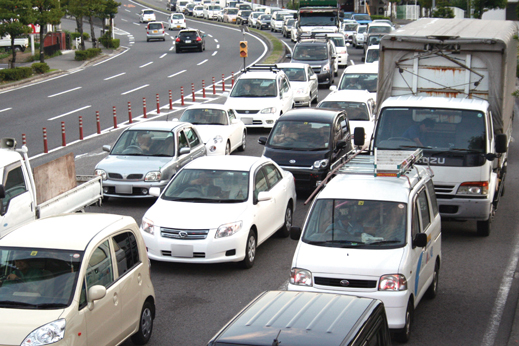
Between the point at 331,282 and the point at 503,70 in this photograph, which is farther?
the point at 503,70

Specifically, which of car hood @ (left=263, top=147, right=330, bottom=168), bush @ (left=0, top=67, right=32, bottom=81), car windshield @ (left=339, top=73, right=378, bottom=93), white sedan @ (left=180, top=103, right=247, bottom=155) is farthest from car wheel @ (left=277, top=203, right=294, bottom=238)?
bush @ (left=0, top=67, right=32, bottom=81)

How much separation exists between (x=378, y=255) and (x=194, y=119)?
12522mm

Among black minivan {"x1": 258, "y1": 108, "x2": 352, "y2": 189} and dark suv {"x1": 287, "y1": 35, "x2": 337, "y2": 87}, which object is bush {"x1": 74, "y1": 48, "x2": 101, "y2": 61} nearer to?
dark suv {"x1": 287, "y1": 35, "x2": 337, "y2": 87}

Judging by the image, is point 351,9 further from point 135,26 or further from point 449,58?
point 449,58

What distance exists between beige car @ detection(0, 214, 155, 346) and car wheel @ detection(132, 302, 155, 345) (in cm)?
1

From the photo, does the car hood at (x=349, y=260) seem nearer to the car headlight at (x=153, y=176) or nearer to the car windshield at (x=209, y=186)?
the car windshield at (x=209, y=186)

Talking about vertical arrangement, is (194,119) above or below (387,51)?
below

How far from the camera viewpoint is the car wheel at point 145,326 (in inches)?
313

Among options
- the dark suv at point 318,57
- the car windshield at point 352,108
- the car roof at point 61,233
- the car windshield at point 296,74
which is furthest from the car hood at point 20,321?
the dark suv at point 318,57

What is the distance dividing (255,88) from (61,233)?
663 inches

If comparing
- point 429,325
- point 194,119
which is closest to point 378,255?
point 429,325

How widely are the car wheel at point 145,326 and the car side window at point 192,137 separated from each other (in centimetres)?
853

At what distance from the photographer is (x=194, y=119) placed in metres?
19.9

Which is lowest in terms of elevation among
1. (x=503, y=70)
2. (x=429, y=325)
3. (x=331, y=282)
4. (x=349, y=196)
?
(x=429, y=325)
